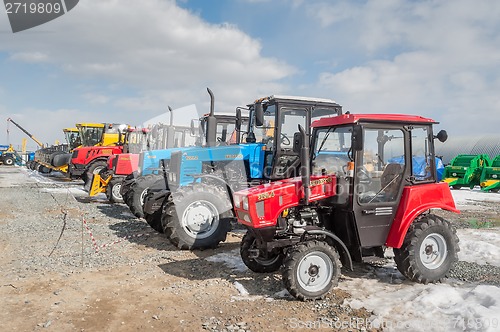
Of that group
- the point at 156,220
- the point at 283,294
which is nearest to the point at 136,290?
the point at 283,294

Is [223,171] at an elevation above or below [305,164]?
below

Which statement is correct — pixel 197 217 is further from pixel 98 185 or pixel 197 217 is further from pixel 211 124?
pixel 98 185

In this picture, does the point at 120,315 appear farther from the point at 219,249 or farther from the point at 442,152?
the point at 442,152

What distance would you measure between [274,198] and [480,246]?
422 cm

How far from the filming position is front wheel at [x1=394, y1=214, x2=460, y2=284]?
4887mm

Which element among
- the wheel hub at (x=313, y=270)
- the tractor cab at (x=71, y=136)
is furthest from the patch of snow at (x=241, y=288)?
the tractor cab at (x=71, y=136)

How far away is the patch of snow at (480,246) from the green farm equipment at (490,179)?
10.1 metres

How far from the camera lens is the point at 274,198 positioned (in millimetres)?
4902

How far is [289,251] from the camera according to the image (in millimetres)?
4484

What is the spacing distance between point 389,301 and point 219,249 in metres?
3.15

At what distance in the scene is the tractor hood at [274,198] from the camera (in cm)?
483

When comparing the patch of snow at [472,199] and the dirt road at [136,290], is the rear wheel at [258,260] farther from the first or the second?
the patch of snow at [472,199]

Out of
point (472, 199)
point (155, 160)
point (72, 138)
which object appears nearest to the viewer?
point (155, 160)

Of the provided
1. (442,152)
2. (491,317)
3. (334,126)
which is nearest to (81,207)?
(334,126)
